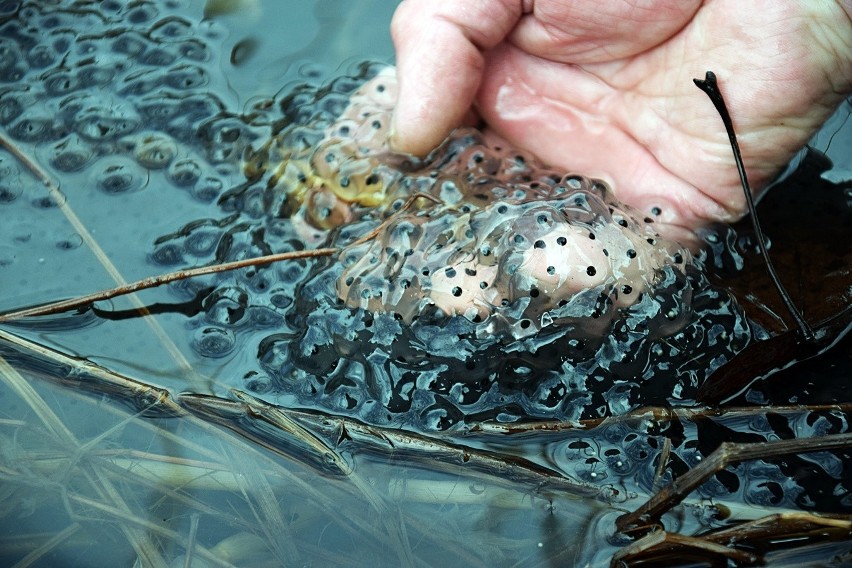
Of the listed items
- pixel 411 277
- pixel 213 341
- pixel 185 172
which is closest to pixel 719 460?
pixel 411 277

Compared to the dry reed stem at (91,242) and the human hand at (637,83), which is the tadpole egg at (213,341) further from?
the human hand at (637,83)

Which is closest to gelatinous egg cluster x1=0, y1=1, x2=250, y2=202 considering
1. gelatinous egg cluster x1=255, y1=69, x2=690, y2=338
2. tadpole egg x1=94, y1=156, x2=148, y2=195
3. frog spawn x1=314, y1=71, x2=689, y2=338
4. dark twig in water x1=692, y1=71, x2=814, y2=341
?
tadpole egg x1=94, y1=156, x2=148, y2=195

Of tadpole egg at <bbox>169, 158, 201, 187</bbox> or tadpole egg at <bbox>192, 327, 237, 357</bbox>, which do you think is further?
tadpole egg at <bbox>169, 158, 201, 187</bbox>

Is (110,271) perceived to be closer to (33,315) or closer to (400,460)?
(33,315)

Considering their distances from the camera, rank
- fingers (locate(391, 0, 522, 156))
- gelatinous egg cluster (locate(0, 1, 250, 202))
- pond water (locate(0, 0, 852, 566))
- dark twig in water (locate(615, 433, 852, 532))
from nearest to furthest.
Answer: dark twig in water (locate(615, 433, 852, 532)) < pond water (locate(0, 0, 852, 566)) < fingers (locate(391, 0, 522, 156)) < gelatinous egg cluster (locate(0, 1, 250, 202))

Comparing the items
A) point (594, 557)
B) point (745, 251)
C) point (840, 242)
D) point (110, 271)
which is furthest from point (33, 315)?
point (840, 242)

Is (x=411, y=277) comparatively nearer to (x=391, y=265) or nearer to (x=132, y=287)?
(x=391, y=265)

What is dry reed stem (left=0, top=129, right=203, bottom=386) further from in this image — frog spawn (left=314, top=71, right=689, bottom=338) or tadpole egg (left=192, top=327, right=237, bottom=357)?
frog spawn (left=314, top=71, right=689, bottom=338)

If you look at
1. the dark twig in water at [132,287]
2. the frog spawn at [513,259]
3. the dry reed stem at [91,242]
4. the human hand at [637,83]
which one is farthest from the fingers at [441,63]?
the dry reed stem at [91,242]
